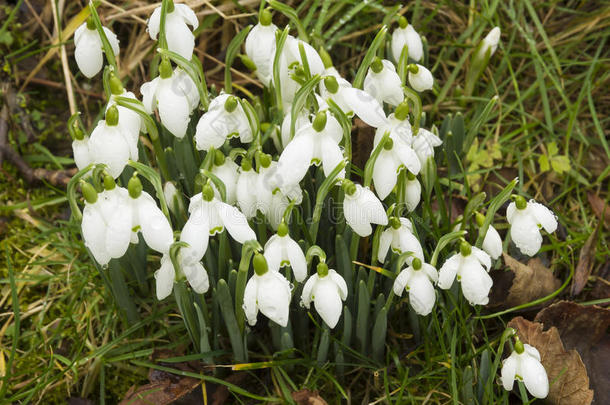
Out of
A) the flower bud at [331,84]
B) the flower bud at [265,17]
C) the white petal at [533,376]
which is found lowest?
the white petal at [533,376]

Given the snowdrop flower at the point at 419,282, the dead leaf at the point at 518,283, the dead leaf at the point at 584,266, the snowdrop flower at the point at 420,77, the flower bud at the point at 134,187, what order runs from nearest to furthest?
the flower bud at the point at 134,187 < the snowdrop flower at the point at 419,282 < the snowdrop flower at the point at 420,77 < the dead leaf at the point at 518,283 < the dead leaf at the point at 584,266

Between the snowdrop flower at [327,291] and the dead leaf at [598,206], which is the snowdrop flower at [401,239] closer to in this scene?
the snowdrop flower at [327,291]

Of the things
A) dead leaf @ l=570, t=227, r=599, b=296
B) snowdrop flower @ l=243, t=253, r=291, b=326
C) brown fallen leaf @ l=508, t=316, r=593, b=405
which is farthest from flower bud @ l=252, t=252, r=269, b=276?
dead leaf @ l=570, t=227, r=599, b=296

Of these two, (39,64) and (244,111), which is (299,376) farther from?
(39,64)

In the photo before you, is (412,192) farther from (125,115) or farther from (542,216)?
(125,115)

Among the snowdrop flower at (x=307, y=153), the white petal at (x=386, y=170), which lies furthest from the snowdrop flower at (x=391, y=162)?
the snowdrop flower at (x=307, y=153)

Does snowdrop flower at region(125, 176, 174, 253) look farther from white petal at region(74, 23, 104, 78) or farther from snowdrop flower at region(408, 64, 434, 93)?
snowdrop flower at region(408, 64, 434, 93)

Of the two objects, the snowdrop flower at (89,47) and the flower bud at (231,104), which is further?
the snowdrop flower at (89,47)
